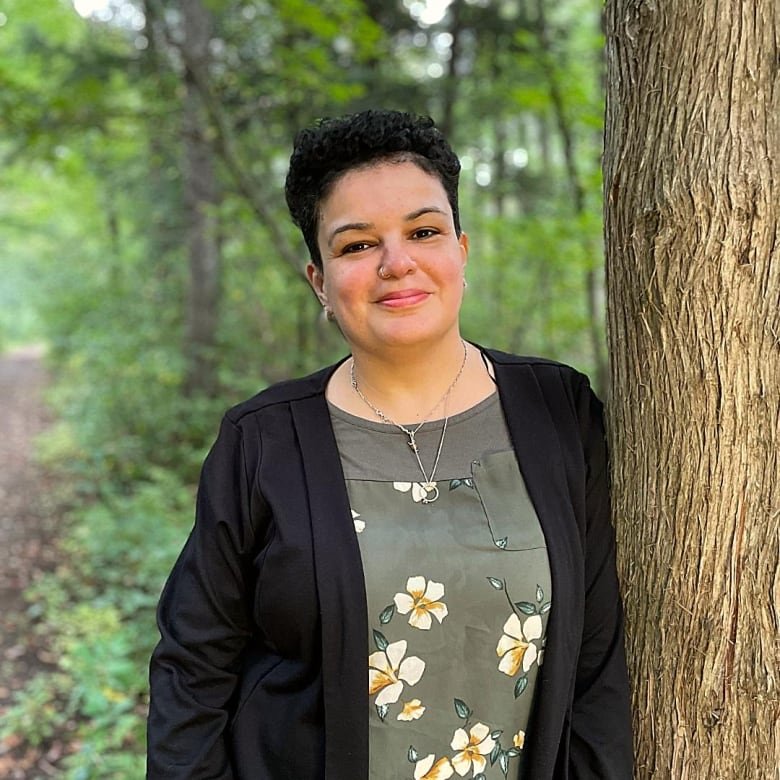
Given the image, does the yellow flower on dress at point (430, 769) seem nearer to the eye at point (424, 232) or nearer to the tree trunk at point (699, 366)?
the tree trunk at point (699, 366)

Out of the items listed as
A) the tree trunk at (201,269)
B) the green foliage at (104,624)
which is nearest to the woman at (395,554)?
the green foliage at (104,624)

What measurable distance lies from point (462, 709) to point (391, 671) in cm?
16

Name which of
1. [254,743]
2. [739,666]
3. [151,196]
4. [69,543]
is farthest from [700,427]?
[151,196]

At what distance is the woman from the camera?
1.53 m

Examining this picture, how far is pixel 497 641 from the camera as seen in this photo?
1.55 meters

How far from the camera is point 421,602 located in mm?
1522

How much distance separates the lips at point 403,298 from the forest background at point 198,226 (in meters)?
2.80

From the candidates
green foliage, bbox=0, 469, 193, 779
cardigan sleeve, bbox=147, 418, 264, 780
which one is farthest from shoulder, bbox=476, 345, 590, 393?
green foliage, bbox=0, 469, 193, 779

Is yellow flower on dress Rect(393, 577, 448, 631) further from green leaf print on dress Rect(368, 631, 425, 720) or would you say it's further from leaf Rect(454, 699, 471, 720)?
leaf Rect(454, 699, 471, 720)

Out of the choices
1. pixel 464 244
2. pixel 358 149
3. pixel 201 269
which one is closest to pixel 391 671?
pixel 464 244

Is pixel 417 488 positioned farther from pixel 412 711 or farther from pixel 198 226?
pixel 198 226

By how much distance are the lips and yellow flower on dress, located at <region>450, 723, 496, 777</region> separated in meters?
0.83

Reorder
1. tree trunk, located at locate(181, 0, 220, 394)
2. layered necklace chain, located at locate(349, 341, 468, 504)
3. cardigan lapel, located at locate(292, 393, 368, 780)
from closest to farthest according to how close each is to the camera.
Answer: cardigan lapel, located at locate(292, 393, 368, 780) < layered necklace chain, located at locate(349, 341, 468, 504) < tree trunk, located at locate(181, 0, 220, 394)

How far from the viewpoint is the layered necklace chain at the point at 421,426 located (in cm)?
160
